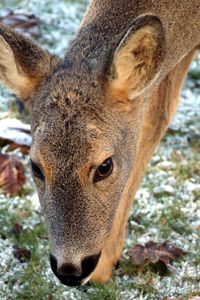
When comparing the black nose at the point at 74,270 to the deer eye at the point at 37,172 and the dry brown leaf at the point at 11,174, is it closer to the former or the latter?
the deer eye at the point at 37,172

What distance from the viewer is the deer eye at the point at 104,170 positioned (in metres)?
5.21

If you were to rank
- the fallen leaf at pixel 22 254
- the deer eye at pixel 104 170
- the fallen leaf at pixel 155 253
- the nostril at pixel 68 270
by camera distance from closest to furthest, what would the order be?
the nostril at pixel 68 270
the deer eye at pixel 104 170
the fallen leaf at pixel 155 253
the fallen leaf at pixel 22 254

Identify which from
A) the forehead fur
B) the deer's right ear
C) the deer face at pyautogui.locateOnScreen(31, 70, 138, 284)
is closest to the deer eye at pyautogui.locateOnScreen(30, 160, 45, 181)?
the deer face at pyautogui.locateOnScreen(31, 70, 138, 284)

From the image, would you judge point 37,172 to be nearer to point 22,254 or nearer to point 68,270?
point 68,270

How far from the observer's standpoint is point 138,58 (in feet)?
18.1

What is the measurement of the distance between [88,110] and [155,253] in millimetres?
1615

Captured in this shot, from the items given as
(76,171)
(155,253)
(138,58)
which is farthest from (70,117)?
(155,253)

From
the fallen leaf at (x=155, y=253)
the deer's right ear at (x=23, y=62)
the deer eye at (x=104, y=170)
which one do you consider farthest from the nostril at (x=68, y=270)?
the fallen leaf at (x=155, y=253)

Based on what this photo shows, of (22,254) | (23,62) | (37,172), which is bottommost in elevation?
(22,254)

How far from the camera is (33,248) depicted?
665cm

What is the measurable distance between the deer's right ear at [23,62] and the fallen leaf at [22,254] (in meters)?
1.32

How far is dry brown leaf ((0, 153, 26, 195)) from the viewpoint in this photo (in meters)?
7.45

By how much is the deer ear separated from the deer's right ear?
18.4 inches

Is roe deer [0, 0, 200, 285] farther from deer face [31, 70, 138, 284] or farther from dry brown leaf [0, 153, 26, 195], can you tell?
dry brown leaf [0, 153, 26, 195]
